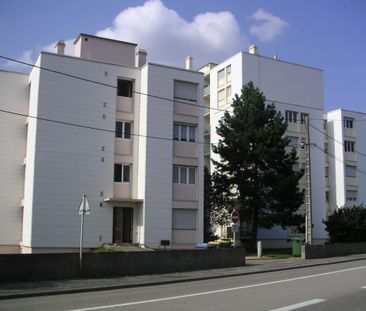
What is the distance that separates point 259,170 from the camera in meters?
38.4

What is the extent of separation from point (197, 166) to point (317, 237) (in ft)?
76.7

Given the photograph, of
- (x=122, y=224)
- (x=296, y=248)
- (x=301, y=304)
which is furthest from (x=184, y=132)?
(x=301, y=304)

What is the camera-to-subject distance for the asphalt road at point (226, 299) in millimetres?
11094

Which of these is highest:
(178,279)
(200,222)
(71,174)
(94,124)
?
(94,124)

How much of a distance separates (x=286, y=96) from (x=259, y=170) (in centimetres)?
1604

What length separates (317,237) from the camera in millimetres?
51844

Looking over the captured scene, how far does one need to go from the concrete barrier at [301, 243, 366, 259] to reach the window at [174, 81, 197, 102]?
40.5ft

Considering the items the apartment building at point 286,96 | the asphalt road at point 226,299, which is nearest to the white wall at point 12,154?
the asphalt road at point 226,299

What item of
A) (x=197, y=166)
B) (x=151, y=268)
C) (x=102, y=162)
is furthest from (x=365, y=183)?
(x=151, y=268)

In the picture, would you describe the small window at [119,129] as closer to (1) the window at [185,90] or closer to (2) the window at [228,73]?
(1) the window at [185,90]

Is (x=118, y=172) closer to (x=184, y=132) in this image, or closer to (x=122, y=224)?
(x=122, y=224)

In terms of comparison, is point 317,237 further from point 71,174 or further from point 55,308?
point 55,308

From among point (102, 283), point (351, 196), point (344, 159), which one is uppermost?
point (344, 159)

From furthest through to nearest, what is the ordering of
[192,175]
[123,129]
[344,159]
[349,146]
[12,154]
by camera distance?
[349,146], [344,159], [192,175], [123,129], [12,154]
